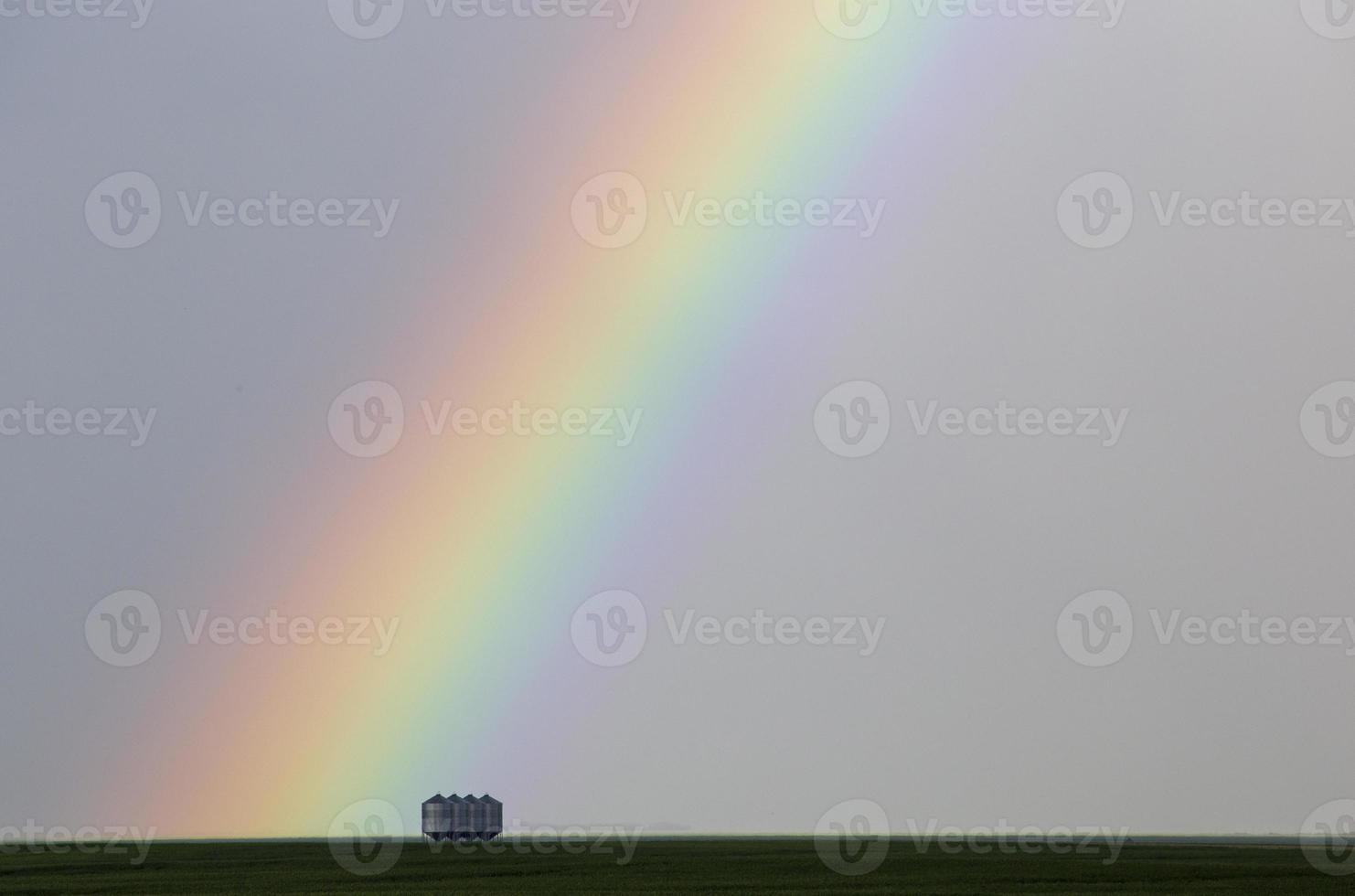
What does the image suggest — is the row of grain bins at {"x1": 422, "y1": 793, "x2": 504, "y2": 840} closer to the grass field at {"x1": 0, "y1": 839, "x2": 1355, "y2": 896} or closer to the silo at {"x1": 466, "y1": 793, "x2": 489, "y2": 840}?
the silo at {"x1": 466, "y1": 793, "x2": 489, "y2": 840}

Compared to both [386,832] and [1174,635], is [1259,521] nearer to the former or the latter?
[1174,635]

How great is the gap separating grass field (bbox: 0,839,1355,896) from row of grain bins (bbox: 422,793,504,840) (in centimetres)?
10

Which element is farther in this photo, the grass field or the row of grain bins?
the row of grain bins

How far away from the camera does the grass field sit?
6.59ft

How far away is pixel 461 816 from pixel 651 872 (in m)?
0.37

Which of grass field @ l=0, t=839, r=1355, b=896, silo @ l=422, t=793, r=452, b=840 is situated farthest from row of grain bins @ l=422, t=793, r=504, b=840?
grass field @ l=0, t=839, r=1355, b=896

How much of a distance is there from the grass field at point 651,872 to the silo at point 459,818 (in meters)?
0.10

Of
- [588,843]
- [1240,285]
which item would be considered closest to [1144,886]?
[588,843]

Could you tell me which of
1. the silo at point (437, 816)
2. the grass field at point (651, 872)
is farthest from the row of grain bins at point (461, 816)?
the grass field at point (651, 872)

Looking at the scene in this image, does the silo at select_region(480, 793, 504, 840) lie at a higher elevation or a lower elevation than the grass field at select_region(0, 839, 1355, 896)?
lower

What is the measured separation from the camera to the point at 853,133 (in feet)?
8.01

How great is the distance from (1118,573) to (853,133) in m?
0.97

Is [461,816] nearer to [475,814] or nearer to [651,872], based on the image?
[475,814]

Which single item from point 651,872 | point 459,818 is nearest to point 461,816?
point 459,818
